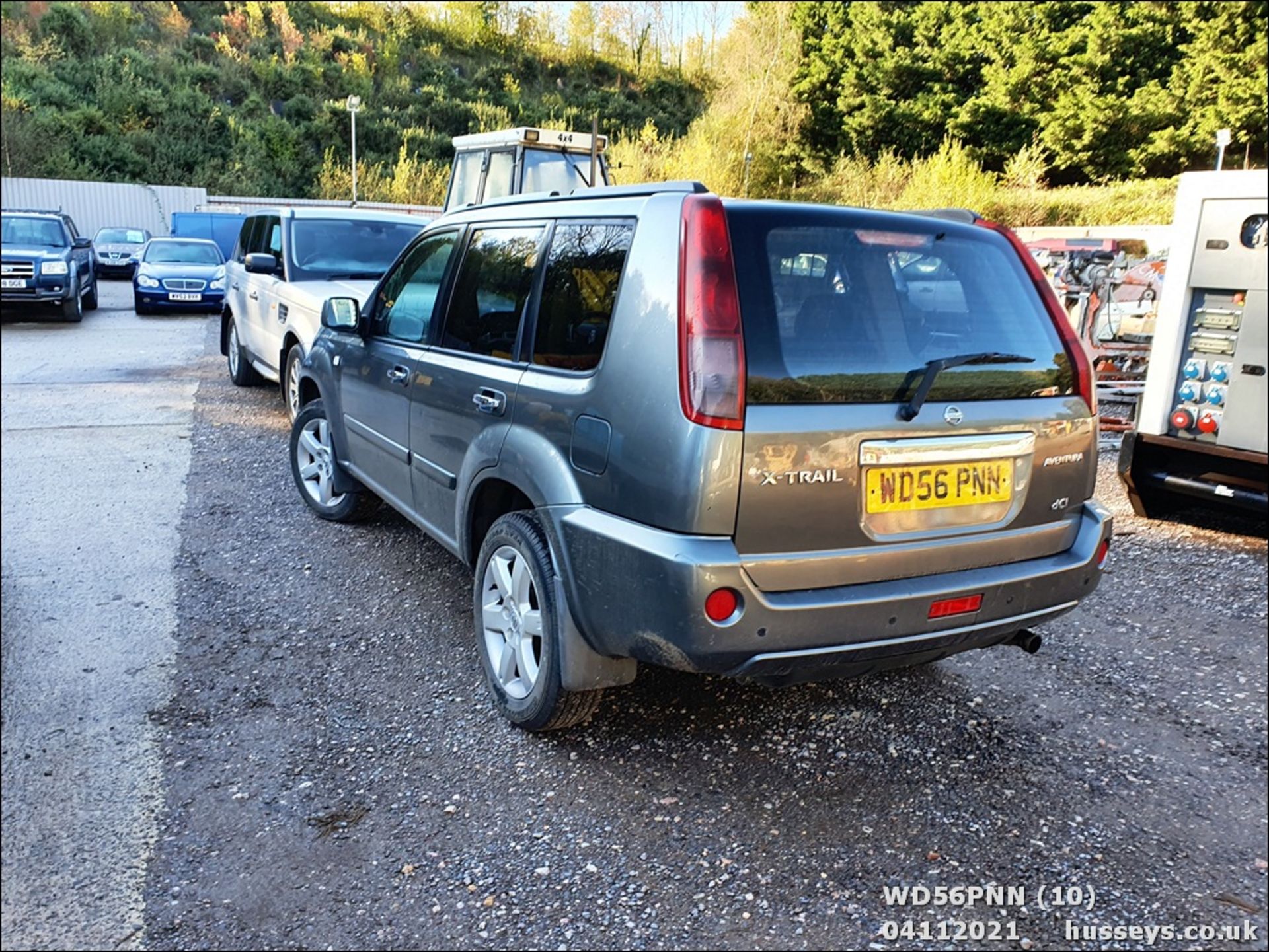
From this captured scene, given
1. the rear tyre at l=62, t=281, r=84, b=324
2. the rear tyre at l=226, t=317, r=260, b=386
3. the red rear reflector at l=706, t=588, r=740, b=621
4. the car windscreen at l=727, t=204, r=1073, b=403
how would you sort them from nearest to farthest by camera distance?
1. the red rear reflector at l=706, t=588, r=740, b=621
2. the car windscreen at l=727, t=204, r=1073, b=403
3. the rear tyre at l=226, t=317, r=260, b=386
4. the rear tyre at l=62, t=281, r=84, b=324

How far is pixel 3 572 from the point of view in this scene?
423 cm

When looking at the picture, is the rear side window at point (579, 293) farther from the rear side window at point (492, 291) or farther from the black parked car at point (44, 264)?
the black parked car at point (44, 264)

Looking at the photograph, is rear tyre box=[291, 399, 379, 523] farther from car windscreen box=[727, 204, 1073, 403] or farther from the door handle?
car windscreen box=[727, 204, 1073, 403]

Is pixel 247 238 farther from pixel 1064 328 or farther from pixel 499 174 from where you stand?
pixel 1064 328

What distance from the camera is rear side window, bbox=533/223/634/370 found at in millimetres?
2783

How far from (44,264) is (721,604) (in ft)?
51.1

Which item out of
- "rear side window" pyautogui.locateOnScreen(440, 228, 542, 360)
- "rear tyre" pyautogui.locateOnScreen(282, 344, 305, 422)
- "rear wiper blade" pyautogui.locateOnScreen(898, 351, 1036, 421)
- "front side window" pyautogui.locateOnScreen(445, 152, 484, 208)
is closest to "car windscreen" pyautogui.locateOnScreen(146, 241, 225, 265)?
"front side window" pyautogui.locateOnScreen(445, 152, 484, 208)

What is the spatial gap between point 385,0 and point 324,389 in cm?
6633

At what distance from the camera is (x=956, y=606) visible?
8.82 feet

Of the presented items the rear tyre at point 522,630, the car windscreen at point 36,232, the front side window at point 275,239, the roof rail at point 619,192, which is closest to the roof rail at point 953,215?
the roof rail at point 619,192

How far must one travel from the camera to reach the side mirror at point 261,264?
25.3 ft

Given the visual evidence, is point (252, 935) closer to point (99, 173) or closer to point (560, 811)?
point (560, 811)

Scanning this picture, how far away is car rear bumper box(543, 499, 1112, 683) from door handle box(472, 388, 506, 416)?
1.62 feet

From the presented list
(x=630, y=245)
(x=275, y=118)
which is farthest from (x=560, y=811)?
(x=275, y=118)
